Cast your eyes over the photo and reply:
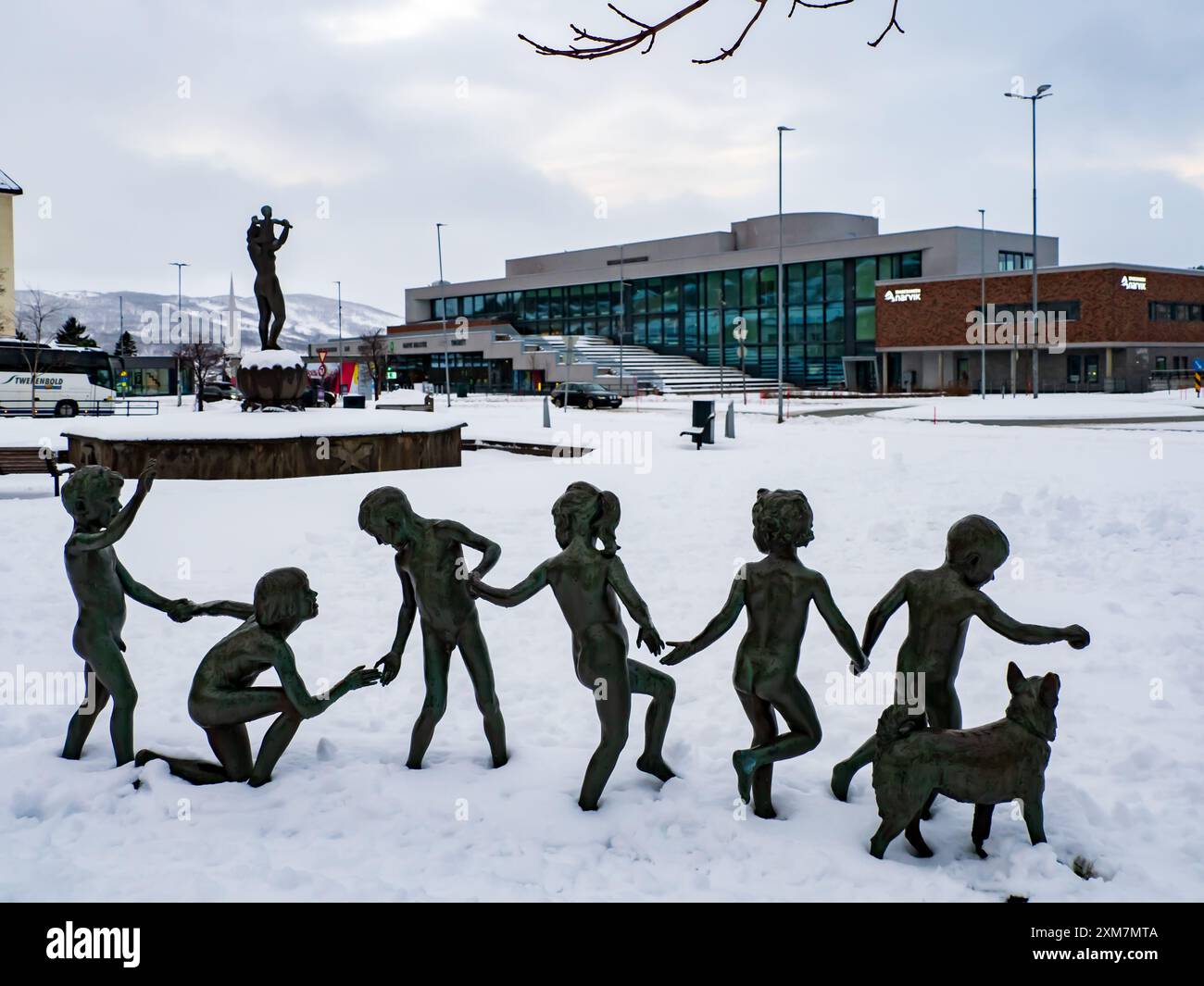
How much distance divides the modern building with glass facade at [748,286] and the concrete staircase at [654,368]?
1360 millimetres

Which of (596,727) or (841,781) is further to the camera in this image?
(596,727)

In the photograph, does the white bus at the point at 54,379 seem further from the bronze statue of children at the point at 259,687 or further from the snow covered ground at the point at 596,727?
the bronze statue of children at the point at 259,687

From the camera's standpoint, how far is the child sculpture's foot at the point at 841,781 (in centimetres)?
498

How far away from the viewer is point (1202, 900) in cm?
405

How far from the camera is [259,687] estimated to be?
16.5 ft

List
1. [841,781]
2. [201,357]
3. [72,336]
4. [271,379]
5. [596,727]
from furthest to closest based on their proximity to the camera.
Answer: [72,336] → [201,357] → [271,379] → [596,727] → [841,781]

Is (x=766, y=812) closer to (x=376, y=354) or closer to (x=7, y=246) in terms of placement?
(x=7, y=246)

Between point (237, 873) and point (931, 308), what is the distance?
2252 inches

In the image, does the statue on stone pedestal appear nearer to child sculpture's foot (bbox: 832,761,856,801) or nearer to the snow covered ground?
the snow covered ground

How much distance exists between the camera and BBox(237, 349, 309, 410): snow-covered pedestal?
1938cm

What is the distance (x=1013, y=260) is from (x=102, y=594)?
64560mm

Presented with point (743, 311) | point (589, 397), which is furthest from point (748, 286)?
point (589, 397)
